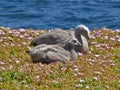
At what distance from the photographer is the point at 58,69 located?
14523 millimetres

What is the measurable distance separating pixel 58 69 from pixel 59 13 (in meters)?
18.1

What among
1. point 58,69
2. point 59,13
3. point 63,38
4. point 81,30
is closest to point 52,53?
point 58,69

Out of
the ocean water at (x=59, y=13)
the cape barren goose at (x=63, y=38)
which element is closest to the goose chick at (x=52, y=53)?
the cape barren goose at (x=63, y=38)

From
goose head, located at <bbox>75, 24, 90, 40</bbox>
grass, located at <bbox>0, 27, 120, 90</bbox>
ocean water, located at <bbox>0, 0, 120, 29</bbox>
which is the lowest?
ocean water, located at <bbox>0, 0, 120, 29</bbox>

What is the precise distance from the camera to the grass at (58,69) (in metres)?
13.4

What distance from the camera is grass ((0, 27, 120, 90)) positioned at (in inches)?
527

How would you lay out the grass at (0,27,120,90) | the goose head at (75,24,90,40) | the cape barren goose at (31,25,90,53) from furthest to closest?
the goose head at (75,24,90,40) → the cape barren goose at (31,25,90,53) → the grass at (0,27,120,90)

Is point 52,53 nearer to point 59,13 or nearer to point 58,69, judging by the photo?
point 58,69

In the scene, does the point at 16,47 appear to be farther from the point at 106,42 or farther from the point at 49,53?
the point at 106,42

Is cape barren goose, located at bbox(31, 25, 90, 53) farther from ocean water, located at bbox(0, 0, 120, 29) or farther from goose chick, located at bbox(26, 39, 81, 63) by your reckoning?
ocean water, located at bbox(0, 0, 120, 29)

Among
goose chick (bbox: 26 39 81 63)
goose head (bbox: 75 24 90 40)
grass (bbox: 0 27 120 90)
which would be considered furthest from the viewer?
goose head (bbox: 75 24 90 40)

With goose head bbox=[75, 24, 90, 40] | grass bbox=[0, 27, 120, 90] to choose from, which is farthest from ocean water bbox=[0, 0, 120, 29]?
goose head bbox=[75, 24, 90, 40]

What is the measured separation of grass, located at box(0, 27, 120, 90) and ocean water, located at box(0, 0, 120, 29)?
12033 millimetres

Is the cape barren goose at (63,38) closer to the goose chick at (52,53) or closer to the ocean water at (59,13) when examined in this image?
the goose chick at (52,53)
